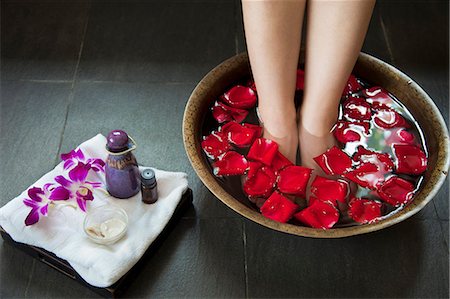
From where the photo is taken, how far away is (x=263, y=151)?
1.22 metres

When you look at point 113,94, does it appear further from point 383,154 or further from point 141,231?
point 383,154

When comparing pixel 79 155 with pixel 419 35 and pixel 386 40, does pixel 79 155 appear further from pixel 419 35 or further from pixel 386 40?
pixel 419 35

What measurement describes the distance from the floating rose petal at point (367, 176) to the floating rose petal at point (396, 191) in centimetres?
2

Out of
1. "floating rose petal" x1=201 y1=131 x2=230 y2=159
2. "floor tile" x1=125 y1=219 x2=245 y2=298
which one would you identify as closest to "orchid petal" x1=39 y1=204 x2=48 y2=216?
"floor tile" x1=125 y1=219 x2=245 y2=298

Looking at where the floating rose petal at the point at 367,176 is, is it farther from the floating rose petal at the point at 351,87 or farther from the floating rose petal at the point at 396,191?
the floating rose petal at the point at 351,87

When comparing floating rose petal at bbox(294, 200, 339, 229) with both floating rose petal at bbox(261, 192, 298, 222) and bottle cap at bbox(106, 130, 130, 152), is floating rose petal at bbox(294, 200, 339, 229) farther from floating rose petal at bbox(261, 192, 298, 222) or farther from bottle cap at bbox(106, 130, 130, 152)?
bottle cap at bbox(106, 130, 130, 152)

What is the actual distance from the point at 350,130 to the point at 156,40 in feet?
2.20

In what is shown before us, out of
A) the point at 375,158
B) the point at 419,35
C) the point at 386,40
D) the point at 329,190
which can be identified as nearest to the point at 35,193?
the point at 329,190

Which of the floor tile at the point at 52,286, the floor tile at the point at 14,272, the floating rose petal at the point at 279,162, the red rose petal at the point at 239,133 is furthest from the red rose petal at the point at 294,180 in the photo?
the floor tile at the point at 14,272

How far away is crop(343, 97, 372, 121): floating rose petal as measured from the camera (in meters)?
1.32

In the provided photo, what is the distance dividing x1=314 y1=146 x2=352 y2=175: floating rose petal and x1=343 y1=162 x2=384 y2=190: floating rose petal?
0.06ft

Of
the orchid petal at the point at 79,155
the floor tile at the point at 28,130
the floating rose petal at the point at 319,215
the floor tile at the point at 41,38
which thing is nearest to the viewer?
the floating rose petal at the point at 319,215

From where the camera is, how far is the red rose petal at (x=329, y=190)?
46.2 inches

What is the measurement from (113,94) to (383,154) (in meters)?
0.72
